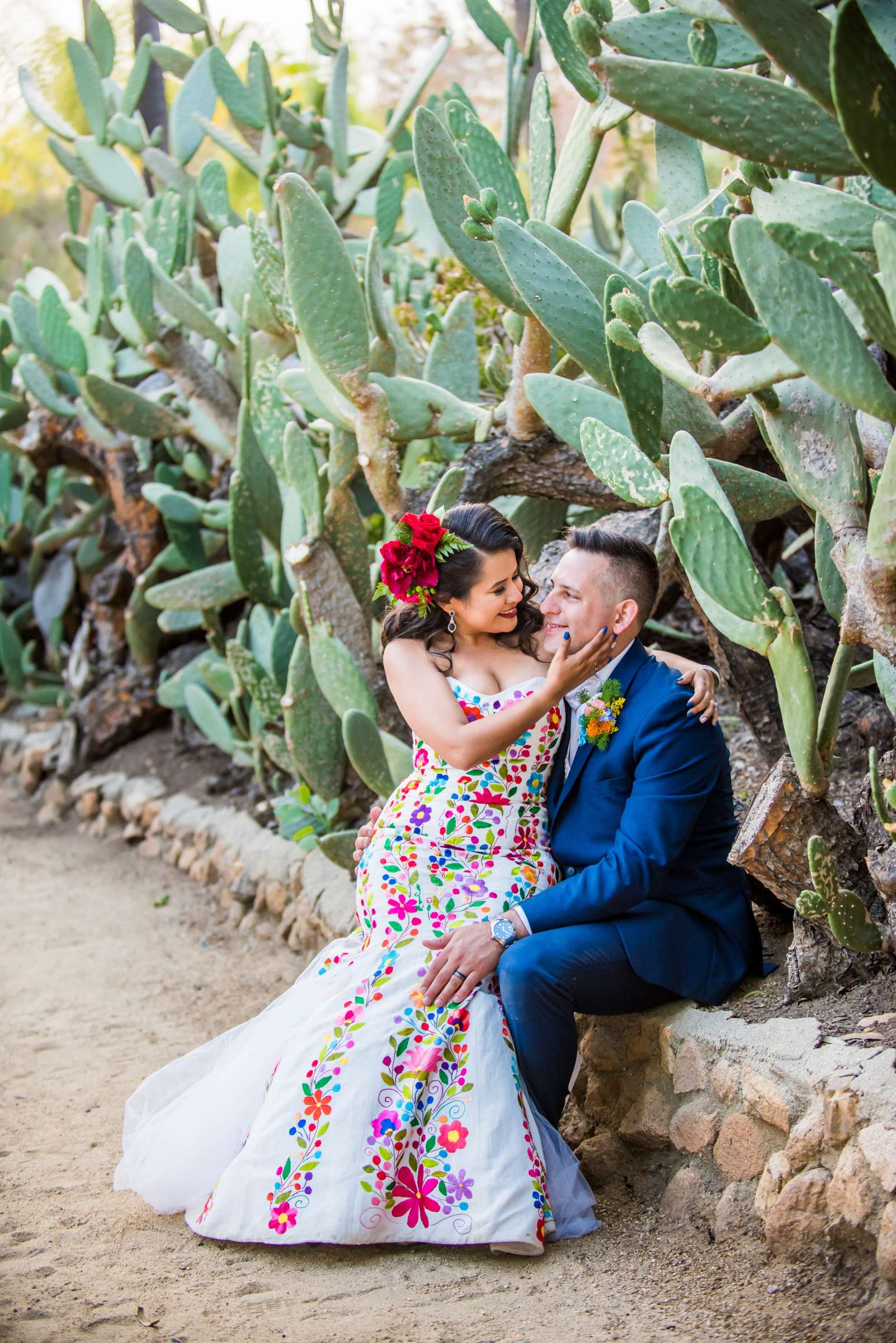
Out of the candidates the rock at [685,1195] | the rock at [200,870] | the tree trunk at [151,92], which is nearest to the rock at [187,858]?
the rock at [200,870]

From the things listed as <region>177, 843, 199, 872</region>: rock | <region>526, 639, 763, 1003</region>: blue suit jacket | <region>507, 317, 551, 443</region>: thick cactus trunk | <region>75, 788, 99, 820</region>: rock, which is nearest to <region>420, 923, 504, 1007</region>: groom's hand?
<region>526, 639, 763, 1003</region>: blue suit jacket

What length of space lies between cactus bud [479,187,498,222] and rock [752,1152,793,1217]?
1.87 meters

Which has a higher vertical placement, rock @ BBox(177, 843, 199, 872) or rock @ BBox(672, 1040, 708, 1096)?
rock @ BBox(672, 1040, 708, 1096)

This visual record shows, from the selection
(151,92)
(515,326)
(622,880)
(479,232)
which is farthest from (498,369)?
(151,92)

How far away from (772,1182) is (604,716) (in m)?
0.87

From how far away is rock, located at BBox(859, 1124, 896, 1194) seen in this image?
1705 mm

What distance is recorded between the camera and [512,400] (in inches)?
125

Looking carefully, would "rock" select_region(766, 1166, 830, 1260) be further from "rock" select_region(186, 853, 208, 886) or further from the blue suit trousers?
"rock" select_region(186, 853, 208, 886)

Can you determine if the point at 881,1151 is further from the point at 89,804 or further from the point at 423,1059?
the point at 89,804

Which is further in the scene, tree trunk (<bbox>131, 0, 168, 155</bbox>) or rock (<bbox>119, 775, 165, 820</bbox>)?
tree trunk (<bbox>131, 0, 168, 155</bbox>)

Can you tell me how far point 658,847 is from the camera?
216 cm

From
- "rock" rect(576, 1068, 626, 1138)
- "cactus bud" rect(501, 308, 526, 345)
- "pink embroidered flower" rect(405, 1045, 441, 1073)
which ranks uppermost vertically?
"cactus bud" rect(501, 308, 526, 345)

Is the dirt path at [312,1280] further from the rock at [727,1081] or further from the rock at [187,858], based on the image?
the rock at [187,858]

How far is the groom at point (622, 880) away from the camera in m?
2.17
